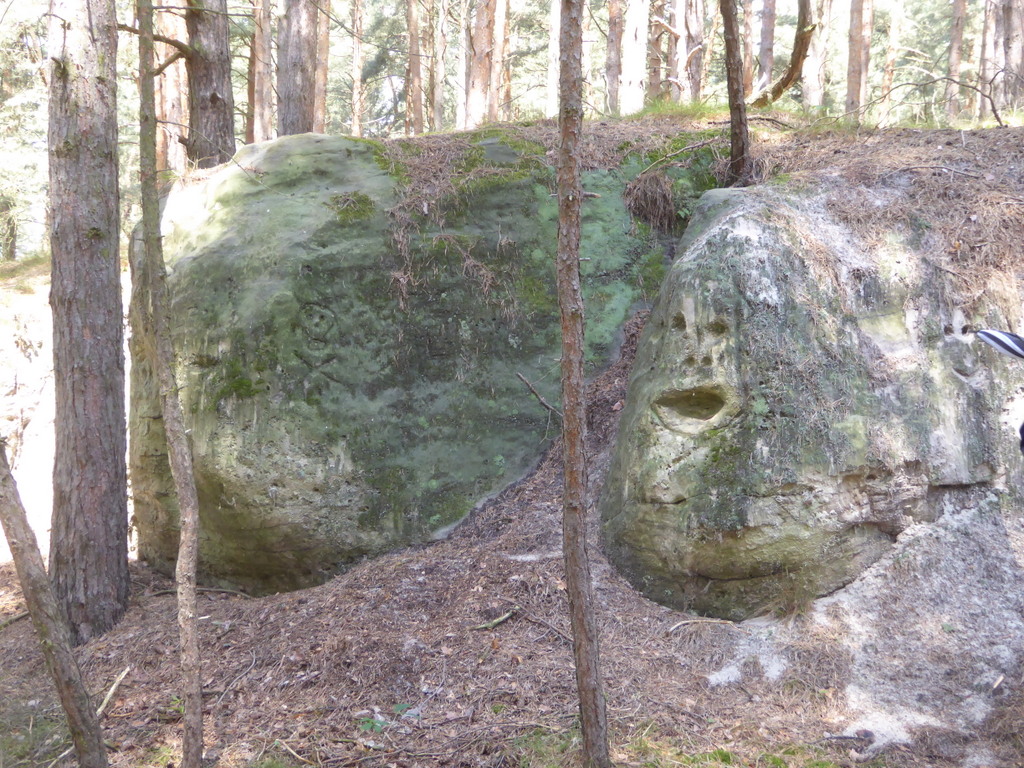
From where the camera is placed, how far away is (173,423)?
429cm

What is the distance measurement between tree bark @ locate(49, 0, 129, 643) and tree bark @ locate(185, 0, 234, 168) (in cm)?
217

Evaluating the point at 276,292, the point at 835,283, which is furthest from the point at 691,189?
the point at 276,292

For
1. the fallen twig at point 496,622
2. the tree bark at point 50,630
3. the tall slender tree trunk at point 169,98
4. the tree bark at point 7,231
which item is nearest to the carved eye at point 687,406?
the fallen twig at point 496,622

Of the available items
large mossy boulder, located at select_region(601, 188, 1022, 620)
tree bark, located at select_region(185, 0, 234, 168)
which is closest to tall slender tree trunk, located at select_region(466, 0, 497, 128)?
tree bark, located at select_region(185, 0, 234, 168)

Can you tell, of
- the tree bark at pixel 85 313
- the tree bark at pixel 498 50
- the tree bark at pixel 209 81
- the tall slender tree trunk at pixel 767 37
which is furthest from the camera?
the tree bark at pixel 498 50

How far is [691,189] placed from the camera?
7707mm

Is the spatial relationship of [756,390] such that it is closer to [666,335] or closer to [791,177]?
→ [666,335]

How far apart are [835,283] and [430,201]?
359cm

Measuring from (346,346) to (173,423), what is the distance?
2.29m

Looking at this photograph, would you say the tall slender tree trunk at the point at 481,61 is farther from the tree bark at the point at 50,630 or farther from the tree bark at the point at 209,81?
the tree bark at the point at 50,630

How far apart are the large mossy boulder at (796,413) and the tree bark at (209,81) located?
214 inches

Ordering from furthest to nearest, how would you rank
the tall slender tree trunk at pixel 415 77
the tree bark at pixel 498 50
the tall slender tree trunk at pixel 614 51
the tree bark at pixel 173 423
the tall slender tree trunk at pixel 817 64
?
the tall slender tree trunk at pixel 415 77, the tall slender tree trunk at pixel 614 51, the tree bark at pixel 498 50, the tall slender tree trunk at pixel 817 64, the tree bark at pixel 173 423

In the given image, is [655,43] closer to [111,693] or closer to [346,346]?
[346,346]

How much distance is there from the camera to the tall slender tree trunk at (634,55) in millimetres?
12109
